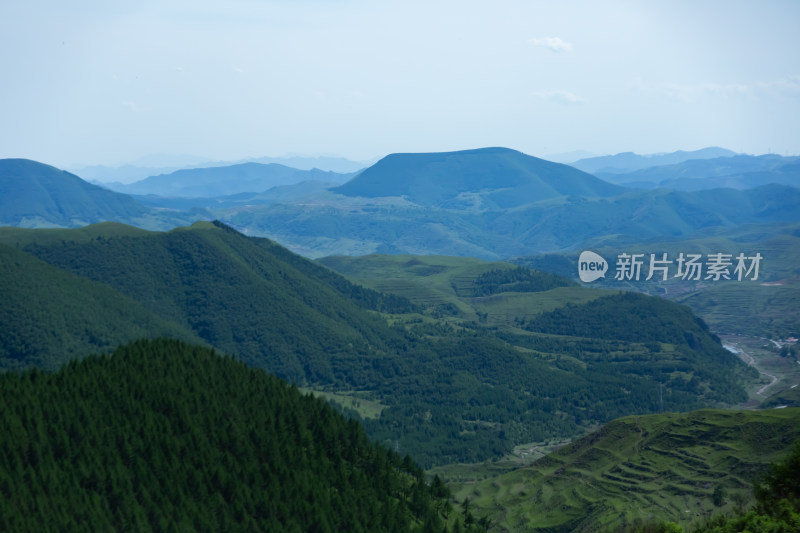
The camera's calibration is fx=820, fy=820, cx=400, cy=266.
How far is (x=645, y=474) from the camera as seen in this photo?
143250mm

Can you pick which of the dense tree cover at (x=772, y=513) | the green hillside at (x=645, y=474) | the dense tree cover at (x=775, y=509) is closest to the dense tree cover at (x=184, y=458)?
the green hillside at (x=645, y=474)

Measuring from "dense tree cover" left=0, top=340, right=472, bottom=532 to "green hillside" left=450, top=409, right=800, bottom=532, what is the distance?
32.2 meters

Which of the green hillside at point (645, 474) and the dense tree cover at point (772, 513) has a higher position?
the dense tree cover at point (772, 513)

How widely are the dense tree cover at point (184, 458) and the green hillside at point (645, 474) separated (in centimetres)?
3219

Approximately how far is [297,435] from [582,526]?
50475mm

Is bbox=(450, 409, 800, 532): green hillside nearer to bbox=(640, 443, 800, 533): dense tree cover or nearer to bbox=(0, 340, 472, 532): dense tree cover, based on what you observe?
bbox=(0, 340, 472, 532): dense tree cover

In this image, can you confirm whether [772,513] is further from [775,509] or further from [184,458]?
[184,458]

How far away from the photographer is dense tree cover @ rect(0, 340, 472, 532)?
277ft

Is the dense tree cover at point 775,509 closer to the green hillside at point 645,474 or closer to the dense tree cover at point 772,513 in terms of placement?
the dense tree cover at point 772,513

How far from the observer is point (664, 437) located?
6073 inches

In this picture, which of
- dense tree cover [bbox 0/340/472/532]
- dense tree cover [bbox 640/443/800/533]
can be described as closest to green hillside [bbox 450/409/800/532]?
dense tree cover [bbox 0/340/472/532]

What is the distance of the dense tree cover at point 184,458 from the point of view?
84500 mm

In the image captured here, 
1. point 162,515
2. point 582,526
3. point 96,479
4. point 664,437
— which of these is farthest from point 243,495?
point 664,437

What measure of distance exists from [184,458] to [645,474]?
83918 mm
